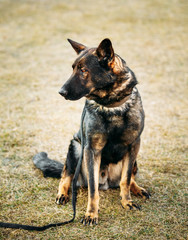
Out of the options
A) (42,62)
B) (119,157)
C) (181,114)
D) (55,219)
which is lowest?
(55,219)

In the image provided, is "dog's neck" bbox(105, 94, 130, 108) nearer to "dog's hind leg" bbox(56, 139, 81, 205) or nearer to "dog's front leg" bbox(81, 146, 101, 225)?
"dog's front leg" bbox(81, 146, 101, 225)

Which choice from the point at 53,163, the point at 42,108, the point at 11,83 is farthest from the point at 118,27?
the point at 53,163

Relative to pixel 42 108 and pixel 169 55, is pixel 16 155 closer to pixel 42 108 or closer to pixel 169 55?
pixel 42 108

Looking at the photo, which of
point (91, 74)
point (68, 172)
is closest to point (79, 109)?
point (68, 172)

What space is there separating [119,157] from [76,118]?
2.88 metres

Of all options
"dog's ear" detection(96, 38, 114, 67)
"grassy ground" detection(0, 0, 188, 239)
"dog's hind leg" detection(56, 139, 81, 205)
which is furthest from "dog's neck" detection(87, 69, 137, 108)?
"grassy ground" detection(0, 0, 188, 239)

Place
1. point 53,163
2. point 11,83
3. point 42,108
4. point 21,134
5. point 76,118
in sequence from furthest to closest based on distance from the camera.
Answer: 1. point 11,83
2. point 42,108
3. point 76,118
4. point 21,134
5. point 53,163

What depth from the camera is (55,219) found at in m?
3.22

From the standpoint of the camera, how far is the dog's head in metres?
2.84

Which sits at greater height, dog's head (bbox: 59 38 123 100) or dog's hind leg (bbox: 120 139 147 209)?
dog's head (bbox: 59 38 123 100)

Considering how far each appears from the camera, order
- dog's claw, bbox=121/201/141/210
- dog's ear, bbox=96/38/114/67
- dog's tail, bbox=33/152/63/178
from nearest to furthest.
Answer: dog's ear, bbox=96/38/114/67, dog's claw, bbox=121/201/141/210, dog's tail, bbox=33/152/63/178

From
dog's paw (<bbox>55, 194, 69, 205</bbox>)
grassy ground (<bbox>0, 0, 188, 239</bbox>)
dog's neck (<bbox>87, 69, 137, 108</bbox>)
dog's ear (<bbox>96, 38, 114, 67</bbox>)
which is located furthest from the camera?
dog's paw (<bbox>55, 194, 69, 205</bbox>)

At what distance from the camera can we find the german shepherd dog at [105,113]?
287 cm

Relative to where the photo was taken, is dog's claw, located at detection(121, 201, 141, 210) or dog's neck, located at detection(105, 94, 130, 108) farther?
dog's claw, located at detection(121, 201, 141, 210)
